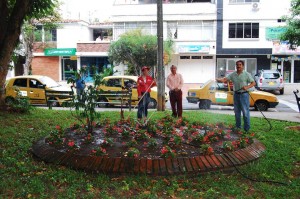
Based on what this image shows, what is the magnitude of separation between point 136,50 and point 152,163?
2353 cm

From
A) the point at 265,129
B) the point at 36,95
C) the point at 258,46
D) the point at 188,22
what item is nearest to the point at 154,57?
the point at 188,22

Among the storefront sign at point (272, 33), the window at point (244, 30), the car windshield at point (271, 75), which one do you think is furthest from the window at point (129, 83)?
the storefront sign at point (272, 33)

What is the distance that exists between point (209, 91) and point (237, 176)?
1108cm

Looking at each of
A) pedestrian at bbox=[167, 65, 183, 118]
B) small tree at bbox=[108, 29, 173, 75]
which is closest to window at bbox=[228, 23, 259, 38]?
small tree at bbox=[108, 29, 173, 75]

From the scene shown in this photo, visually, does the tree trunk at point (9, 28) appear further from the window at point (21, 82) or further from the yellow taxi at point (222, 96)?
the yellow taxi at point (222, 96)

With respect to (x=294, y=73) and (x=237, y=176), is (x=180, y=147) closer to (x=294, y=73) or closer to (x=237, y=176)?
(x=237, y=176)

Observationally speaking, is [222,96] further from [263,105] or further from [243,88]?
[243,88]

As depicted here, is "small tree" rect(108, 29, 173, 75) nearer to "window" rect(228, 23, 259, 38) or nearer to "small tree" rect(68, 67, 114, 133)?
"window" rect(228, 23, 259, 38)

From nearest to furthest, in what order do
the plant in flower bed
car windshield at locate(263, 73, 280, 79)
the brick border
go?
the brick border → the plant in flower bed → car windshield at locate(263, 73, 280, 79)

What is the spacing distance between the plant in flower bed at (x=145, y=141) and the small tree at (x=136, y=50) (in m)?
20.7

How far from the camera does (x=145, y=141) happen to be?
6137mm

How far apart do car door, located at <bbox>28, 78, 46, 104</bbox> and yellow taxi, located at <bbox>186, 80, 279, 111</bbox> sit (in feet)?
22.9

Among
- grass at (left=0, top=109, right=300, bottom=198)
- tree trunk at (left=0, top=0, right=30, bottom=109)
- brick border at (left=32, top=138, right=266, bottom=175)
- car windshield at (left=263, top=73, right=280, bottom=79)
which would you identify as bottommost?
grass at (left=0, top=109, right=300, bottom=198)

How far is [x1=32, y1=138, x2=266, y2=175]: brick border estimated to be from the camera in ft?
16.5
